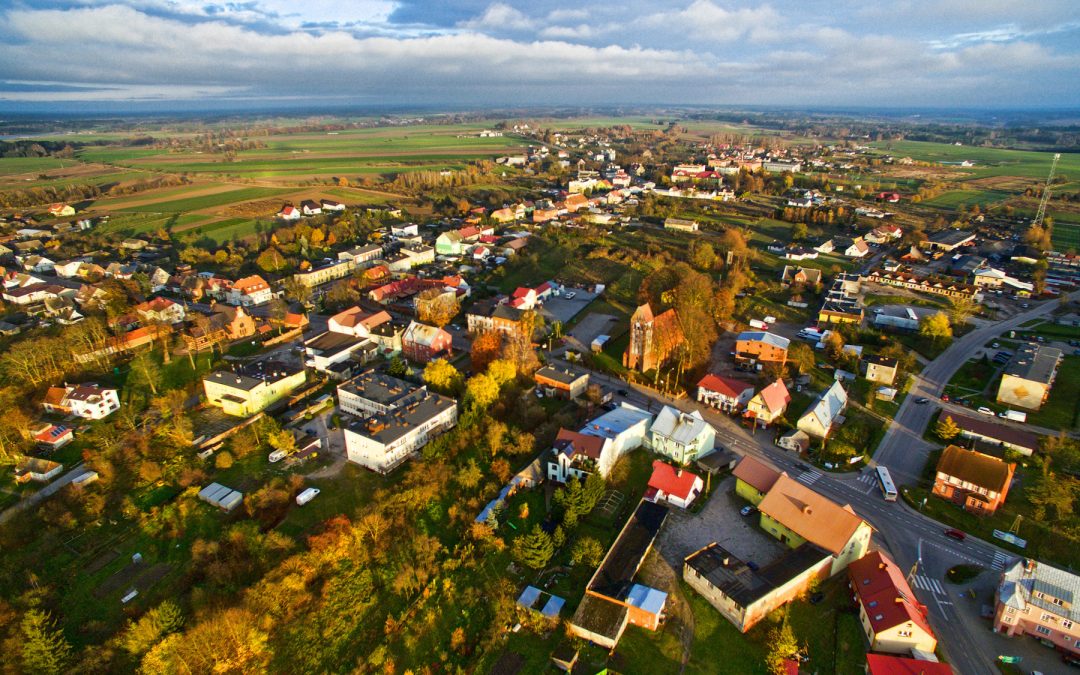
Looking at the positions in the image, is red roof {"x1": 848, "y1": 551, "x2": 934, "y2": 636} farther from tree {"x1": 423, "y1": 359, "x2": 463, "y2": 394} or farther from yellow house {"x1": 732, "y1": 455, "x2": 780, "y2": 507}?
tree {"x1": 423, "y1": 359, "x2": 463, "y2": 394}

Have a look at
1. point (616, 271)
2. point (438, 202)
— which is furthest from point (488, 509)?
point (438, 202)

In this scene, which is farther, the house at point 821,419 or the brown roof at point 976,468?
the house at point 821,419

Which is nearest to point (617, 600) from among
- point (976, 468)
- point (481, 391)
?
point (481, 391)

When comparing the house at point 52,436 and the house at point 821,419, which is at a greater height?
the house at point 821,419

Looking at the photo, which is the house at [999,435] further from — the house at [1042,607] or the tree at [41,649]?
the tree at [41,649]

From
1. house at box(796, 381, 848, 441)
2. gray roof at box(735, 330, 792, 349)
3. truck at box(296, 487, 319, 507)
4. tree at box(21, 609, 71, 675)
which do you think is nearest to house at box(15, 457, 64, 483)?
tree at box(21, 609, 71, 675)

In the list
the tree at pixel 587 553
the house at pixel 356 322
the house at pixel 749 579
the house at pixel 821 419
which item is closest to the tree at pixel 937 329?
the house at pixel 821 419

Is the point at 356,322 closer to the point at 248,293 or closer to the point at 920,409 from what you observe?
the point at 248,293

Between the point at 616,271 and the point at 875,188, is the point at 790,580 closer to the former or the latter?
the point at 616,271
